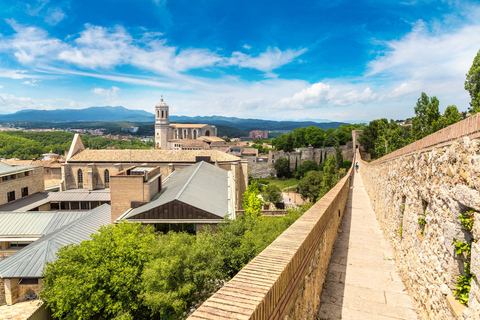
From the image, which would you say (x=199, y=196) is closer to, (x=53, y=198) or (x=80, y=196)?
(x=80, y=196)

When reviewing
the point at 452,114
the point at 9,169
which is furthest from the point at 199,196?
the point at 9,169

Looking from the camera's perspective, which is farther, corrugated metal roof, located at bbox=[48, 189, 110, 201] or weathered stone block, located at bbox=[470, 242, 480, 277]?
corrugated metal roof, located at bbox=[48, 189, 110, 201]

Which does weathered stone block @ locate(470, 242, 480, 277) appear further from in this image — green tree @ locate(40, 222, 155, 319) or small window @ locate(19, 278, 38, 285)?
small window @ locate(19, 278, 38, 285)

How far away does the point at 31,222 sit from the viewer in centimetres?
2364

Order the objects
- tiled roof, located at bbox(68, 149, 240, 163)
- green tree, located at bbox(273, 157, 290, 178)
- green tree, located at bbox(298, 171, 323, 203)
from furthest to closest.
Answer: green tree, located at bbox(273, 157, 290, 178), green tree, located at bbox(298, 171, 323, 203), tiled roof, located at bbox(68, 149, 240, 163)

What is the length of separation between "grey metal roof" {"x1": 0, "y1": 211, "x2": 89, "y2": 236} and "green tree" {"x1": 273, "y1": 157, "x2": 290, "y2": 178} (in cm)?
5716

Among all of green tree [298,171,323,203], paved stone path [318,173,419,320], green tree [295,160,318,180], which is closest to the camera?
paved stone path [318,173,419,320]

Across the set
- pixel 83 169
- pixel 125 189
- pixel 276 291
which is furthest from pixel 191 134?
pixel 276 291

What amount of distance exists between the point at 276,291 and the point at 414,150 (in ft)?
15.0

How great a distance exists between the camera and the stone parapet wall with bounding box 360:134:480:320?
2920mm

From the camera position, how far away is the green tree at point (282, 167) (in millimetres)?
76438

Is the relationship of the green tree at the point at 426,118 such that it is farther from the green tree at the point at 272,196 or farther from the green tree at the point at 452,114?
the green tree at the point at 272,196

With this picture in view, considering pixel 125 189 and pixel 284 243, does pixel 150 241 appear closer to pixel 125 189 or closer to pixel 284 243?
pixel 125 189

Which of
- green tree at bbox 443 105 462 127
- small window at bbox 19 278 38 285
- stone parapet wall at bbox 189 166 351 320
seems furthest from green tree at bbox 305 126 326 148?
stone parapet wall at bbox 189 166 351 320
